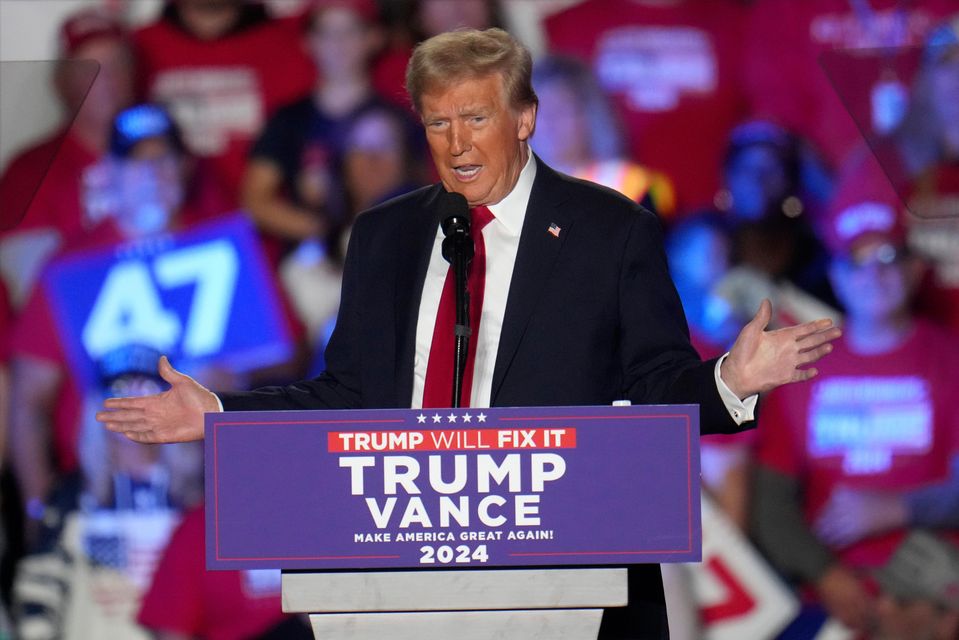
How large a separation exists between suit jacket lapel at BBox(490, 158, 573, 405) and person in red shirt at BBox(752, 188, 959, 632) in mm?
2585

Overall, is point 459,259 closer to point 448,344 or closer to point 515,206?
point 448,344

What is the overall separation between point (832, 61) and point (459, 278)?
3.05 m

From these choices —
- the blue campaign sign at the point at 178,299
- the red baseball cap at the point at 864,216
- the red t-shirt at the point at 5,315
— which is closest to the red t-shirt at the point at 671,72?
the red baseball cap at the point at 864,216

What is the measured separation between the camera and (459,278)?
1769 mm

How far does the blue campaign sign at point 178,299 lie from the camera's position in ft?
14.6

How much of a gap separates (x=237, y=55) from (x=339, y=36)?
373 millimetres

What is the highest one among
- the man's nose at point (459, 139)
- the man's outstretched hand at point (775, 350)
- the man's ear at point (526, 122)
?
the man's ear at point (526, 122)

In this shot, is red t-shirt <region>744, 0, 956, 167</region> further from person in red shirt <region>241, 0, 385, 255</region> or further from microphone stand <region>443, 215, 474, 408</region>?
microphone stand <region>443, 215, 474, 408</region>

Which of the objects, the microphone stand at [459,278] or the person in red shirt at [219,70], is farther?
the person in red shirt at [219,70]

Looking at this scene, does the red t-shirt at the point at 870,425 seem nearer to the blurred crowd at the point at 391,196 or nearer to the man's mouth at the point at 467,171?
the blurred crowd at the point at 391,196

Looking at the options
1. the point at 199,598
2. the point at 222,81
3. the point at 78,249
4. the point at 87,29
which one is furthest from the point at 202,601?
the point at 87,29

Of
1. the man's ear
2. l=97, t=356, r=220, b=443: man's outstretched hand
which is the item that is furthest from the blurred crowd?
l=97, t=356, r=220, b=443: man's outstretched hand

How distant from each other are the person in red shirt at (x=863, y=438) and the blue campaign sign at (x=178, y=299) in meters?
1.82

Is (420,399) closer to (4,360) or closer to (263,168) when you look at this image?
(263,168)
